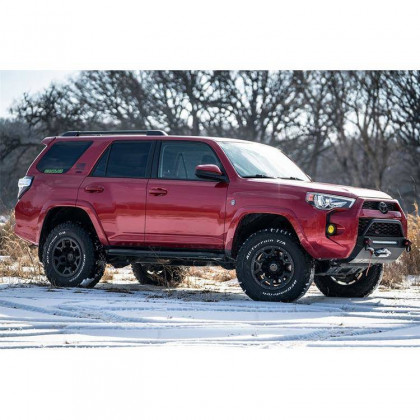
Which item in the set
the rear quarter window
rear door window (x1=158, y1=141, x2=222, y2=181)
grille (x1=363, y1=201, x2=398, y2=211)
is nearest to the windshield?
rear door window (x1=158, y1=141, x2=222, y2=181)

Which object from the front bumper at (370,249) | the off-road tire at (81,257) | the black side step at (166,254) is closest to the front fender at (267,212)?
the black side step at (166,254)

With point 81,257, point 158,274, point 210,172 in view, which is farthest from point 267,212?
point 158,274

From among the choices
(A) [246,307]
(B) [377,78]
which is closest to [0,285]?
(A) [246,307]

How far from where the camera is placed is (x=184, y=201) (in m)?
10.3

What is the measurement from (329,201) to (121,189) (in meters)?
2.59

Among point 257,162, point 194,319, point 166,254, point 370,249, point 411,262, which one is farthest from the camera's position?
point 411,262

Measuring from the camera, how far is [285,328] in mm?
7930

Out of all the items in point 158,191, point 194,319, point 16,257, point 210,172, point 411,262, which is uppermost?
point 210,172

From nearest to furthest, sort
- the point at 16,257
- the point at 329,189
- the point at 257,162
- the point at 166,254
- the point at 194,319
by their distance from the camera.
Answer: the point at 194,319, the point at 329,189, the point at 166,254, the point at 257,162, the point at 16,257

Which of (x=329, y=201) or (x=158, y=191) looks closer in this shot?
(x=329, y=201)

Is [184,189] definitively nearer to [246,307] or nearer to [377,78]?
[246,307]

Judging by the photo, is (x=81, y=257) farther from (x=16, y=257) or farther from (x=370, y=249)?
(x=16, y=257)

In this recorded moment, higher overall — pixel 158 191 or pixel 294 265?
pixel 158 191

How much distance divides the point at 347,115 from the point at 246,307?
78.0ft
